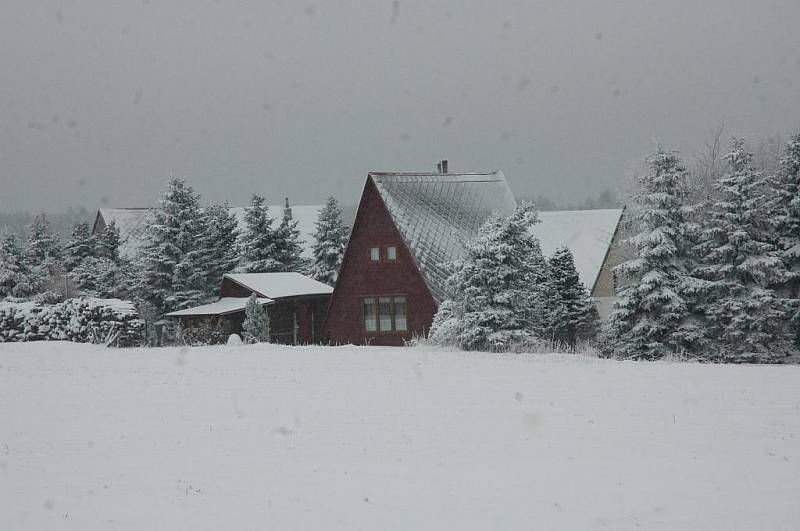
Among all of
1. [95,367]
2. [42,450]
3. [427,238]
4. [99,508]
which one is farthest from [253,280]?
[99,508]

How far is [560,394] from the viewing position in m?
13.1

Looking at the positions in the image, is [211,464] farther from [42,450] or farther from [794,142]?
[794,142]

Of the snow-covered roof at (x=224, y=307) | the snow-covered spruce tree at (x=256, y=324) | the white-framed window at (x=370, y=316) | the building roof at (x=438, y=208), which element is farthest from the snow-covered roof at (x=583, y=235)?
the snow-covered spruce tree at (x=256, y=324)

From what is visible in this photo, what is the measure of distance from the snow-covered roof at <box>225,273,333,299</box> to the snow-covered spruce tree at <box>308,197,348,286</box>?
8.23m

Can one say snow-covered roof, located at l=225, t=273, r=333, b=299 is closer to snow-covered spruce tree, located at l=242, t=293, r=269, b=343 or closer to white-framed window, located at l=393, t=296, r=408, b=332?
white-framed window, located at l=393, t=296, r=408, b=332

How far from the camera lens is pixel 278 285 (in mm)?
36219

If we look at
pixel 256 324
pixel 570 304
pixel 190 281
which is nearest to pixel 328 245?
pixel 190 281

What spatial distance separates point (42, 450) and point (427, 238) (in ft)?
77.0

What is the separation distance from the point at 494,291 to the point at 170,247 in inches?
988

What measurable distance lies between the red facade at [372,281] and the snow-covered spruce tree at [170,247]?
1255 cm

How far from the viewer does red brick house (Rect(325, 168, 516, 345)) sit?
31188 millimetres

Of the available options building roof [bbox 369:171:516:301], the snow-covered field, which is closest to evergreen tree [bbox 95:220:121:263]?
building roof [bbox 369:171:516:301]

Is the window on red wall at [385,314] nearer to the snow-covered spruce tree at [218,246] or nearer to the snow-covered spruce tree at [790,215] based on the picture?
the snow-covered spruce tree at [218,246]

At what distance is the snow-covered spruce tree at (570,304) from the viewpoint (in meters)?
30.8
